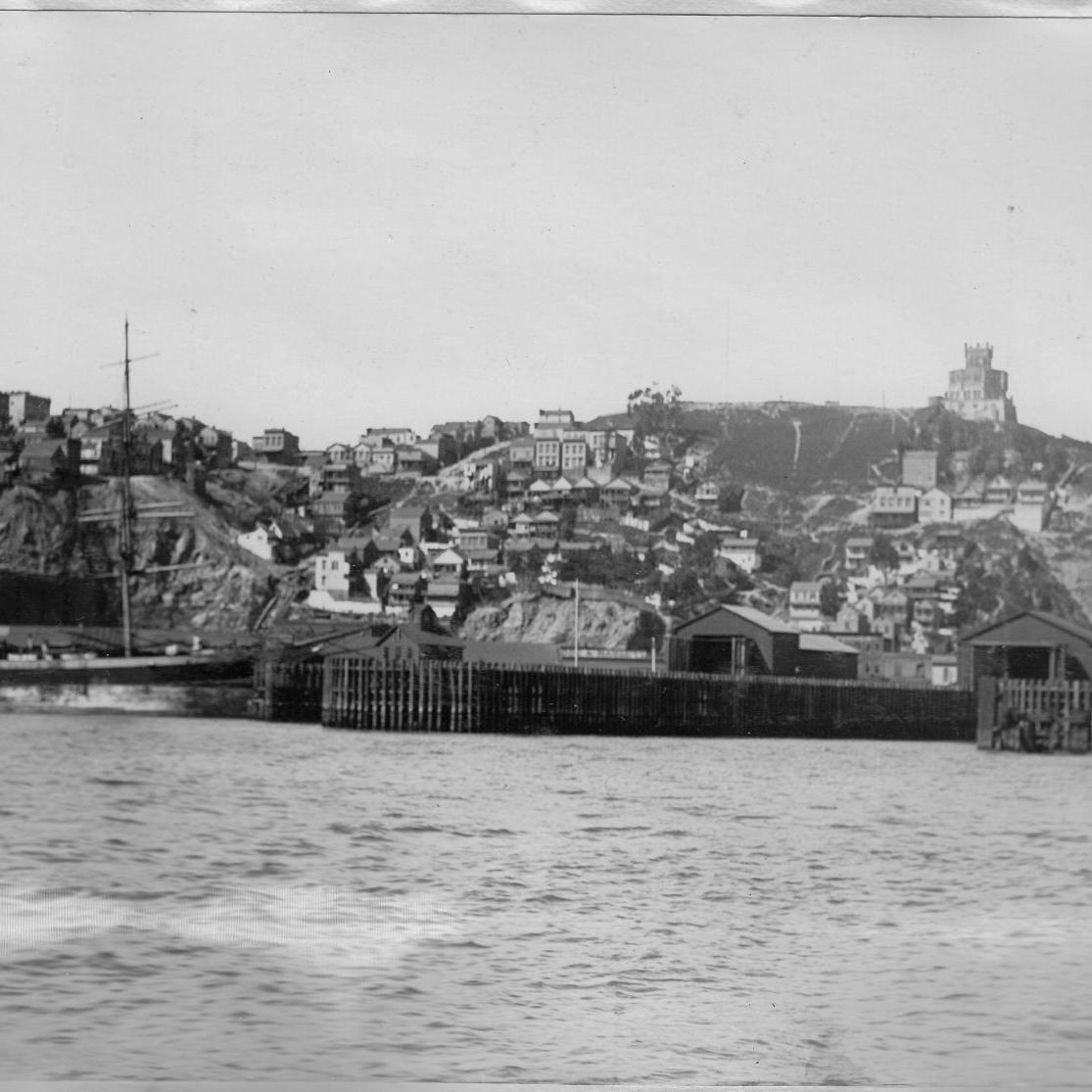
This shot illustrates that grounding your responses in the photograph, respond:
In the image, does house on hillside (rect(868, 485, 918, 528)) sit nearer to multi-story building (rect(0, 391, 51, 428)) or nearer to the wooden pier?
the wooden pier

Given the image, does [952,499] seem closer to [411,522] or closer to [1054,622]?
[1054,622]

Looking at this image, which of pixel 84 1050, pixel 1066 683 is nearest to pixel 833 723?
pixel 1066 683

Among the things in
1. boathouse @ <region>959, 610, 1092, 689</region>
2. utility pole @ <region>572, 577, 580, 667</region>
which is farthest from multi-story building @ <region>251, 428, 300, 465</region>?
boathouse @ <region>959, 610, 1092, 689</region>

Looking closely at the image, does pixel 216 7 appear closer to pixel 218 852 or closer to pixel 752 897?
pixel 218 852

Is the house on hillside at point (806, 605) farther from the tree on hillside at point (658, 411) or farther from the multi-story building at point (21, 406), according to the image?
the multi-story building at point (21, 406)

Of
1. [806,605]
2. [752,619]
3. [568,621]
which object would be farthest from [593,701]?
[806,605]

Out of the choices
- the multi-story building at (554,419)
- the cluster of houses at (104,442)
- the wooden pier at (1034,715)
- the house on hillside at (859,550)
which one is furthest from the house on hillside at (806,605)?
the cluster of houses at (104,442)
